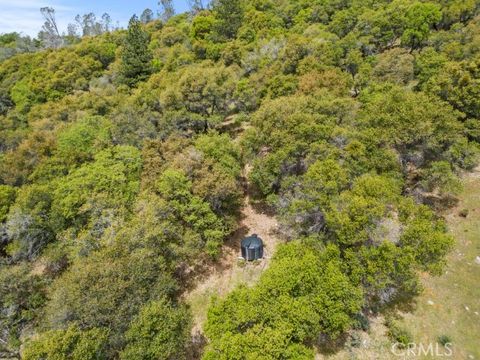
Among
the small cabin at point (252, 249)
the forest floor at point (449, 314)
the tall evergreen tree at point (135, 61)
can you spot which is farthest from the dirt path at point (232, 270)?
the tall evergreen tree at point (135, 61)

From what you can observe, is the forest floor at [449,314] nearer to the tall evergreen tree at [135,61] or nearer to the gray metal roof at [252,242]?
the gray metal roof at [252,242]

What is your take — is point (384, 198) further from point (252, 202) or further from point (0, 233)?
point (0, 233)

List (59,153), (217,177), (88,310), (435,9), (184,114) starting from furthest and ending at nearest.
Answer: (435,9) → (184,114) → (59,153) → (217,177) → (88,310)

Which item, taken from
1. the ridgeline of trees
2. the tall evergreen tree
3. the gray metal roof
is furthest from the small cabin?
the tall evergreen tree

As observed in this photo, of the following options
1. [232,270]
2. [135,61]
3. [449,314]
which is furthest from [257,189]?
[135,61]

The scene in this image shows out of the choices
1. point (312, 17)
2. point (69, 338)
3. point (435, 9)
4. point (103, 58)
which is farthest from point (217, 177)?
point (103, 58)

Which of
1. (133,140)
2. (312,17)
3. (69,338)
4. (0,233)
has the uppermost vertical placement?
(312,17)

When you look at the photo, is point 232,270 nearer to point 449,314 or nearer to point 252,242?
point 252,242
